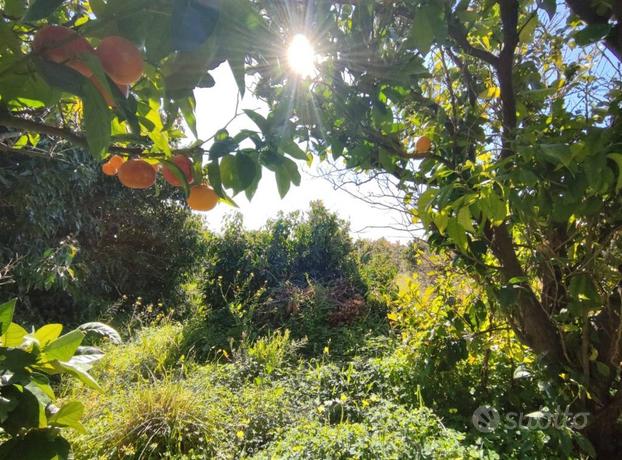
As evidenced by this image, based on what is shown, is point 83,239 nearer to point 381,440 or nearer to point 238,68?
point 381,440

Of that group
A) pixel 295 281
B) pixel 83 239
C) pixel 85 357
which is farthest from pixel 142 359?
pixel 85 357

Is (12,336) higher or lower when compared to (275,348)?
lower

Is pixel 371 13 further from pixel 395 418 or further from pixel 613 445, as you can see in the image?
pixel 395 418

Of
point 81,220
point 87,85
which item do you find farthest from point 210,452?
point 81,220

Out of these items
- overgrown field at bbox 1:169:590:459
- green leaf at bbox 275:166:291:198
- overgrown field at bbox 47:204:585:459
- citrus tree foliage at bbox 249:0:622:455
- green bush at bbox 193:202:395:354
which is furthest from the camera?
green bush at bbox 193:202:395:354

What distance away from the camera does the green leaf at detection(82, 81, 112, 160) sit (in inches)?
15.8

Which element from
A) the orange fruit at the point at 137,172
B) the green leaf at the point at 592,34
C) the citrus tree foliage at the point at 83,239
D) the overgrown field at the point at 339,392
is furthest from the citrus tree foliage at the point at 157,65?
the citrus tree foliage at the point at 83,239

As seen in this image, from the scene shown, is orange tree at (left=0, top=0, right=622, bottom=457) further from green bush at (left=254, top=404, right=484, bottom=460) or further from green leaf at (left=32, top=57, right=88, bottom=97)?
green bush at (left=254, top=404, right=484, bottom=460)

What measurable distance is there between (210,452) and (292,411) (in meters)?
0.58

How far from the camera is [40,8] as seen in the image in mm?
375

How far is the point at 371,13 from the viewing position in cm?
101

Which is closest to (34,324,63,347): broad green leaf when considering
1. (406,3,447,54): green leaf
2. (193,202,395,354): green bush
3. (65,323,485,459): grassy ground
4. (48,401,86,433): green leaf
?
(48,401,86,433): green leaf

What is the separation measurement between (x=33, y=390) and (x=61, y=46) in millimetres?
626

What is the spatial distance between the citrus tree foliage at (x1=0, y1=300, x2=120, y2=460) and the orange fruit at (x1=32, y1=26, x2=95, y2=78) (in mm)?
483
